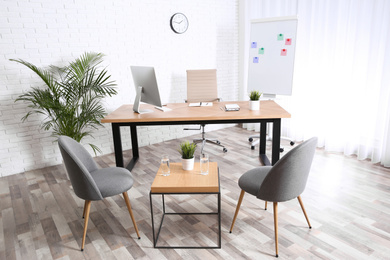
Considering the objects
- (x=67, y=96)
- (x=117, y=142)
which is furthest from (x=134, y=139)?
(x=67, y=96)

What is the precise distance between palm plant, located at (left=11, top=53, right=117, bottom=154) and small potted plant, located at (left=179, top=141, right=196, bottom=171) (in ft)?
5.64

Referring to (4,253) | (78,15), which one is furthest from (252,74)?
(4,253)

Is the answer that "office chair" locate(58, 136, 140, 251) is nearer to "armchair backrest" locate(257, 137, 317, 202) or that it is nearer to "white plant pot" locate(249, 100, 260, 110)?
"armchair backrest" locate(257, 137, 317, 202)

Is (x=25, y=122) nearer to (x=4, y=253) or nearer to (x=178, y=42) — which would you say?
(x=4, y=253)

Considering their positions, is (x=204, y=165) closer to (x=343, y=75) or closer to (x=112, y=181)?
(x=112, y=181)

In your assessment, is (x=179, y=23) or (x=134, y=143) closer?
(x=134, y=143)

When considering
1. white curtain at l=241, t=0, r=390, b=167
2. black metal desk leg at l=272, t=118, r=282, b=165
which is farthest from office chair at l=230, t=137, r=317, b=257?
white curtain at l=241, t=0, r=390, b=167

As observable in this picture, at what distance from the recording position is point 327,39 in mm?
4035

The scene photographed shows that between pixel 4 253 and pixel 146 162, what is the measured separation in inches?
78.4

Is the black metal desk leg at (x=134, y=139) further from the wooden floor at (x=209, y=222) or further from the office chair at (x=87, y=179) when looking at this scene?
the office chair at (x=87, y=179)

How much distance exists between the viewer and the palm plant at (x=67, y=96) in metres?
3.48

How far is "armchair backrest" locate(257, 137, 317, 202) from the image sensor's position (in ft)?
6.44

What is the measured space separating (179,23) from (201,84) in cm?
110

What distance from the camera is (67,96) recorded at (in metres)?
3.61
